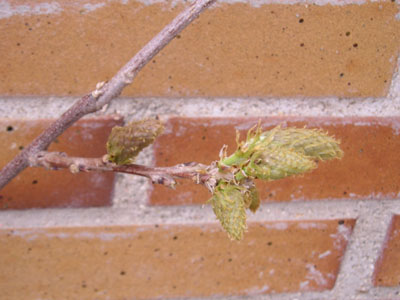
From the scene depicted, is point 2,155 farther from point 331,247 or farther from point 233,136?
point 331,247

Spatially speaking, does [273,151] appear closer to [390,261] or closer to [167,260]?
[167,260]

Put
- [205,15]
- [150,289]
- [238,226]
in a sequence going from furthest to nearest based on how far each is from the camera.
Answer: [150,289], [205,15], [238,226]

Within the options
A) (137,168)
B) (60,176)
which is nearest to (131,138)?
(137,168)

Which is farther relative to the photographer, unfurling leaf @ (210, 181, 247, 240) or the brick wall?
the brick wall

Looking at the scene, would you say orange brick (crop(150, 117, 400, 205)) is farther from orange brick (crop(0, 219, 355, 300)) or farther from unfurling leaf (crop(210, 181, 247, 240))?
unfurling leaf (crop(210, 181, 247, 240))

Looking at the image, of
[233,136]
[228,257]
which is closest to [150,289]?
[228,257]

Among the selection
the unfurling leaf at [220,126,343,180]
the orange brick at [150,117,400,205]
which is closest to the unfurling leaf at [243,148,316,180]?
the unfurling leaf at [220,126,343,180]
